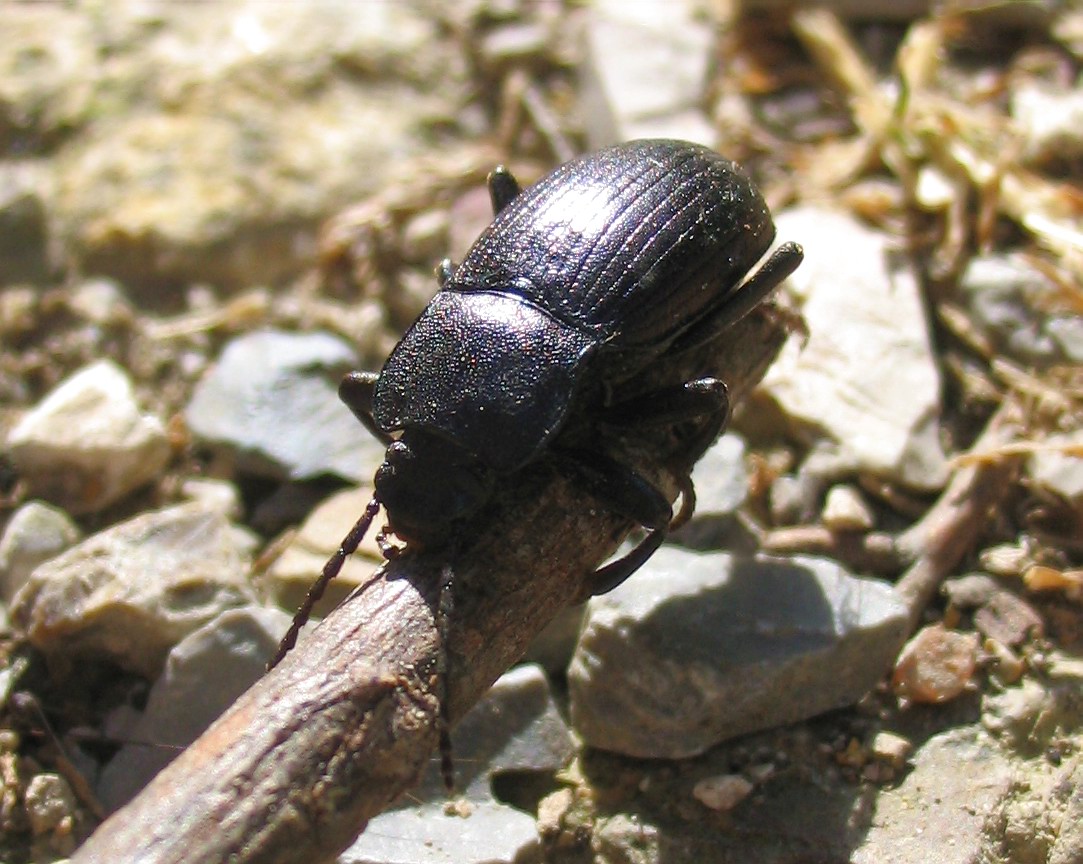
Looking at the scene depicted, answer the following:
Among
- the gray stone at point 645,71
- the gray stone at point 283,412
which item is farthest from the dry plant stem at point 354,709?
the gray stone at point 645,71

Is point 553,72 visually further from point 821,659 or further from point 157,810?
point 157,810

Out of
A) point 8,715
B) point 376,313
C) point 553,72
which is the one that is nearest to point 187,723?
point 8,715

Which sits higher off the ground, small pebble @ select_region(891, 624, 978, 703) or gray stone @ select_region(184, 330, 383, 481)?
gray stone @ select_region(184, 330, 383, 481)

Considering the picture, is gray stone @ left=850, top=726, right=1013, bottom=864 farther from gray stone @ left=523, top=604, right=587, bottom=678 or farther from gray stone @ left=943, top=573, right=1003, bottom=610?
gray stone @ left=523, top=604, right=587, bottom=678

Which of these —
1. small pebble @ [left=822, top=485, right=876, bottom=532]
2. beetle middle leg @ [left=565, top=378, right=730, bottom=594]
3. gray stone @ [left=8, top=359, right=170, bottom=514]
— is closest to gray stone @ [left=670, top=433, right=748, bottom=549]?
small pebble @ [left=822, top=485, right=876, bottom=532]

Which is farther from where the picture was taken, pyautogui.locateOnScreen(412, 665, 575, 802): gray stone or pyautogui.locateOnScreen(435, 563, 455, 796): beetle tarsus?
pyautogui.locateOnScreen(412, 665, 575, 802): gray stone

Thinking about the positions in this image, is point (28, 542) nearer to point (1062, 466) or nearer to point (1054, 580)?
point (1054, 580)

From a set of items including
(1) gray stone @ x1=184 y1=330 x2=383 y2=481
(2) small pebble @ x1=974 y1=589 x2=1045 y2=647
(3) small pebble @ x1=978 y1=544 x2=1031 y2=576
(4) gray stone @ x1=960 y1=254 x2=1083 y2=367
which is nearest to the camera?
(2) small pebble @ x1=974 y1=589 x2=1045 y2=647
